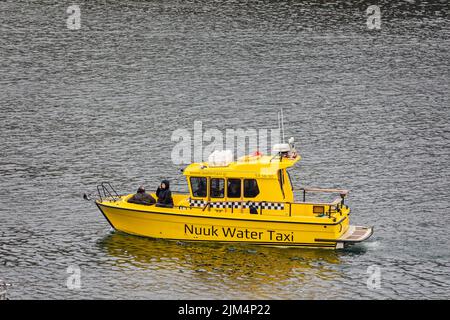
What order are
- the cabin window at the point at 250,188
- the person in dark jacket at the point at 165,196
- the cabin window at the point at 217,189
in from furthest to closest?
the person in dark jacket at the point at 165,196 → the cabin window at the point at 217,189 → the cabin window at the point at 250,188

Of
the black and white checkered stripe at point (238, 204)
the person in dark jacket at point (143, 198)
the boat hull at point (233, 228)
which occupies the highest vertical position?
the person in dark jacket at point (143, 198)

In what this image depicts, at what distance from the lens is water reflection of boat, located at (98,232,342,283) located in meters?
43.6

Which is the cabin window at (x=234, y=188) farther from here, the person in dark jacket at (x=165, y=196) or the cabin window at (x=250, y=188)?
the person in dark jacket at (x=165, y=196)

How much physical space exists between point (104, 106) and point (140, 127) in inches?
246

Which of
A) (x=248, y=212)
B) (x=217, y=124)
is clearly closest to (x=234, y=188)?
(x=248, y=212)


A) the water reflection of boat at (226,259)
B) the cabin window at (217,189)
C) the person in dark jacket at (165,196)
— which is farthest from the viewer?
the person in dark jacket at (165,196)

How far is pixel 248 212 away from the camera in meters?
46.0

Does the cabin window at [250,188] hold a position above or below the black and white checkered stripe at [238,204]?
above

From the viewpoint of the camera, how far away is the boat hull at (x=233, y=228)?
149ft

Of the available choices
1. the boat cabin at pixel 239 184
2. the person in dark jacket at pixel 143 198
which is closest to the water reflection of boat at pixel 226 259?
the person in dark jacket at pixel 143 198

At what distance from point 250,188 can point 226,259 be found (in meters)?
3.39

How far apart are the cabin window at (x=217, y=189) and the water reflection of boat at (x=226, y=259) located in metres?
2.19
